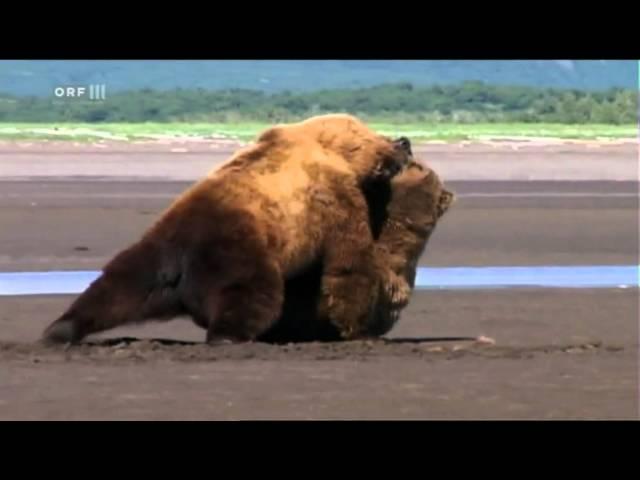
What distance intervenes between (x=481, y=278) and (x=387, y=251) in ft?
14.4

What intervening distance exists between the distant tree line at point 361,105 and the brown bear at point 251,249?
47358 mm

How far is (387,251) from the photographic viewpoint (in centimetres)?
1026

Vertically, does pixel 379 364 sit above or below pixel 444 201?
below

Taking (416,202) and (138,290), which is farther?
(416,202)

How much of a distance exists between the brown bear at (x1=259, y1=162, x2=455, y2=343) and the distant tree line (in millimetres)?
46978

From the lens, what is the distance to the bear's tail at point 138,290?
31.6 feet

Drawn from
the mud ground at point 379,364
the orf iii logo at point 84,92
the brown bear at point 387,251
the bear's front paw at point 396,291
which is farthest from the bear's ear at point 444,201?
the orf iii logo at point 84,92

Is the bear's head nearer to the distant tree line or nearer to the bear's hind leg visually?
the bear's hind leg

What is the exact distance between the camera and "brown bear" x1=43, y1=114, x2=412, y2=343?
951cm

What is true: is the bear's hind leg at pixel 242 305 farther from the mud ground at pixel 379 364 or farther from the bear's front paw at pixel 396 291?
the bear's front paw at pixel 396 291

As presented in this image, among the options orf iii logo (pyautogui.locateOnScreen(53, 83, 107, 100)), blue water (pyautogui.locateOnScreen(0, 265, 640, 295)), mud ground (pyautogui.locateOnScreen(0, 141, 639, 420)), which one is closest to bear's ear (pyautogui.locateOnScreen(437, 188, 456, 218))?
mud ground (pyautogui.locateOnScreen(0, 141, 639, 420))

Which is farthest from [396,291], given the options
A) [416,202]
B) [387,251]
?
[416,202]

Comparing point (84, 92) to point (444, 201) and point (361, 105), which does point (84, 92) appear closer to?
point (361, 105)

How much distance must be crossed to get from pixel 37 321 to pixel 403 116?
5245 centimetres
